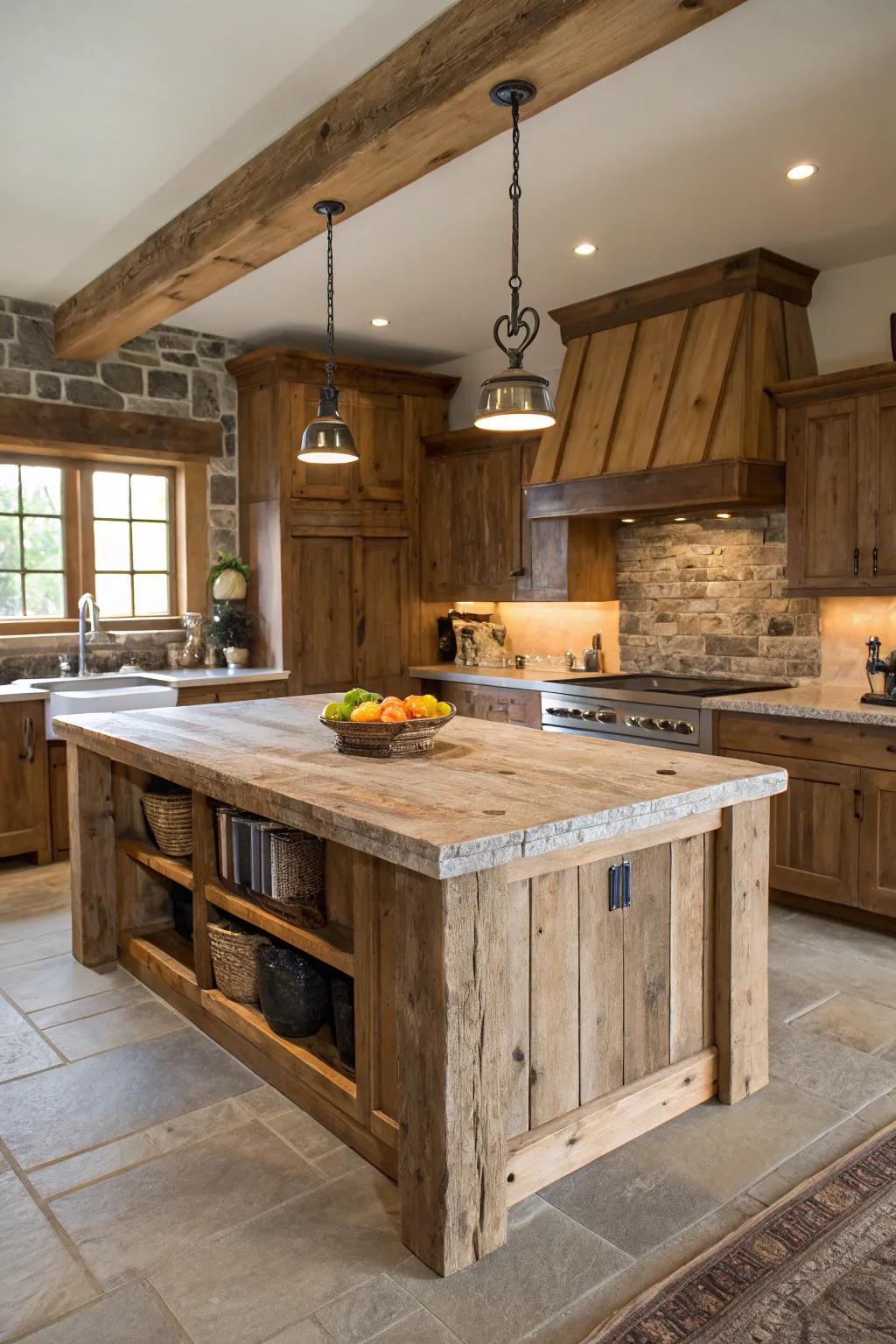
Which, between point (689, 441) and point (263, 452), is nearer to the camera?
point (689, 441)

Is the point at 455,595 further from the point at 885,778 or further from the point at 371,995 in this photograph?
the point at 371,995

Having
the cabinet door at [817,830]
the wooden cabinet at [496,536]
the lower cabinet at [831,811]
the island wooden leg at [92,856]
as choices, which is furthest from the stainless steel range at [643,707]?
the island wooden leg at [92,856]

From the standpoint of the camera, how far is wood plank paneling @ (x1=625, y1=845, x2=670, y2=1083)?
233 centimetres

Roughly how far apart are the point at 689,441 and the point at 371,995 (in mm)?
3096

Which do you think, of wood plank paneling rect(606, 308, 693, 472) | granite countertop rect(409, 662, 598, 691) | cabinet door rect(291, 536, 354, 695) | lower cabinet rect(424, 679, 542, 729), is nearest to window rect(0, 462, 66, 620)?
cabinet door rect(291, 536, 354, 695)

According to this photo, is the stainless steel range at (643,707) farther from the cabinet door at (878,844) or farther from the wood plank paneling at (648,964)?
the wood plank paneling at (648,964)

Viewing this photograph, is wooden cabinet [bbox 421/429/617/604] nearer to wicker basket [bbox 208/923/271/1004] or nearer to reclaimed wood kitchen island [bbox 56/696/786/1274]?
reclaimed wood kitchen island [bbox 56/696/786/1274]

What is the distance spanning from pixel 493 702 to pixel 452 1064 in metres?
3.79

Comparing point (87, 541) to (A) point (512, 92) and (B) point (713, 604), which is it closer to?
(B) point (713, 604)

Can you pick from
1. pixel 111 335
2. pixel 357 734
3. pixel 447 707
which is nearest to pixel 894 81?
pixel 447 707

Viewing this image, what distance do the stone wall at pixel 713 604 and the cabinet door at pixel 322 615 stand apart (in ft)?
5.51

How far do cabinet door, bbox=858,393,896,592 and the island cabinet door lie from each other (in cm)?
211

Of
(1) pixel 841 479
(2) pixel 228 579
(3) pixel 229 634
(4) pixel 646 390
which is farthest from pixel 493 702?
(1) pixel 841 479

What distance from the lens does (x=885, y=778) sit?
3725mm
